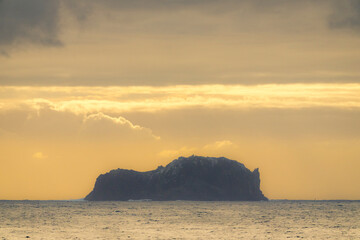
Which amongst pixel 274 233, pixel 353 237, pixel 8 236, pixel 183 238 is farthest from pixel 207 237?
pixel 8 236

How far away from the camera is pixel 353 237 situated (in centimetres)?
9800

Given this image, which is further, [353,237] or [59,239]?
[353,237]

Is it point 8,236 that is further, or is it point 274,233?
point 274,233

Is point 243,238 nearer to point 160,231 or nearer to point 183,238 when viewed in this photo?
point 183,238

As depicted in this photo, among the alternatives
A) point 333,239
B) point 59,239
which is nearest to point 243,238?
point 333,239

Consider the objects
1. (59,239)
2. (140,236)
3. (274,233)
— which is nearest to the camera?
(59,239)

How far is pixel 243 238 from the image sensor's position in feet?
313

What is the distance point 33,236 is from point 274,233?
39.7 meters

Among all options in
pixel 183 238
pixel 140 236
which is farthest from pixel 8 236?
pixel 183 238

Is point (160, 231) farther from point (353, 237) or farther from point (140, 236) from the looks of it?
point (353, 237)

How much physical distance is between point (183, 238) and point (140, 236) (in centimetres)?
730

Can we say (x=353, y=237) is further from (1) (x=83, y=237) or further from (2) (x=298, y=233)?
(1) (x=83, y=237)

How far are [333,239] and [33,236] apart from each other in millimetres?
45581

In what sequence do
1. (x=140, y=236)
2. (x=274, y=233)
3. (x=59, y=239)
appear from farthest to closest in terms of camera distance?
(x=274, y=233)
(x=140, y=236)
(x=59, y=239)
